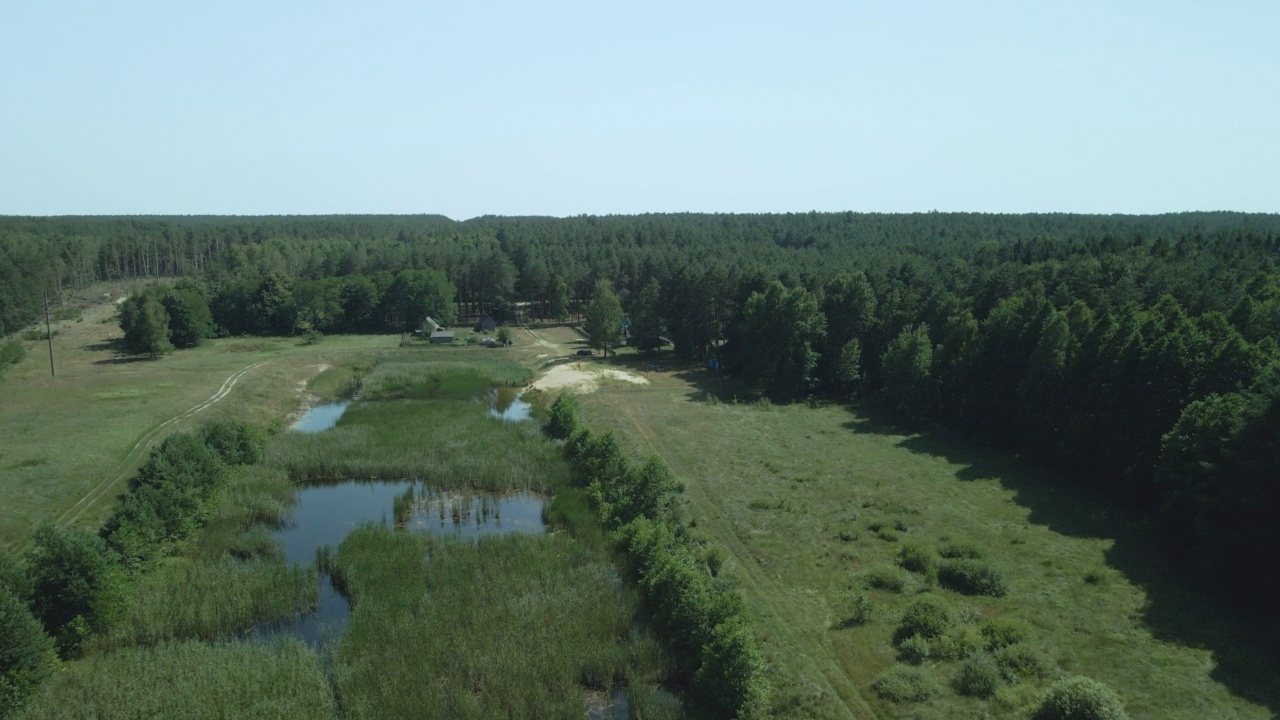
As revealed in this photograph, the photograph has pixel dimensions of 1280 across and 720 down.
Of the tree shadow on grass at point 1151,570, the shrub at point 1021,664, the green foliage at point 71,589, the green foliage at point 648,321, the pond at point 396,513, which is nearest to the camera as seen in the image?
the shrub at point 1021,664

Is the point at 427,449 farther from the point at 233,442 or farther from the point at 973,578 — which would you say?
the point at 973,578

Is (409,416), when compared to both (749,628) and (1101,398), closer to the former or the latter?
(749,628)

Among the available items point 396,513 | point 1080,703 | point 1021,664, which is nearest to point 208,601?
point 396,513

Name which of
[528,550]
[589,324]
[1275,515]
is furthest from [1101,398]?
[589,324]

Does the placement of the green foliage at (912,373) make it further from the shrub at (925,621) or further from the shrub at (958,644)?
the shrub at (958,644)

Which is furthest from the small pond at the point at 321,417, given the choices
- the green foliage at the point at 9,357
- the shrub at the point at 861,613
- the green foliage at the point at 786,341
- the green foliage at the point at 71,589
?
the shrub at the point at 861,613

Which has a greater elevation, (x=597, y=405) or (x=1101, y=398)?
(x=1101, y=398)
